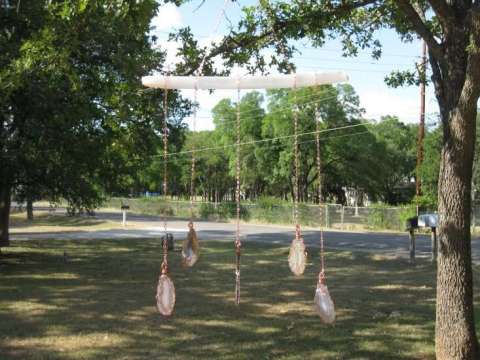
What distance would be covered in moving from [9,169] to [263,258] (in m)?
7.74

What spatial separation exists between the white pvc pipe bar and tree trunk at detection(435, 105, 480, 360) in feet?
4.31

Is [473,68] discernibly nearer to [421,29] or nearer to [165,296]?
[421,29]

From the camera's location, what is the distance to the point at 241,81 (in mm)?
5785

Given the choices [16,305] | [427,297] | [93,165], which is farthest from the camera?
[93,165]

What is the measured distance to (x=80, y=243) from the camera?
23594mm

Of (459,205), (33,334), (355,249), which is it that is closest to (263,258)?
(355,249)

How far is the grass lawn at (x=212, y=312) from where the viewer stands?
6.99 metres

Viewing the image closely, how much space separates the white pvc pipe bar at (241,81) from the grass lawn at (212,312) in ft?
9.83

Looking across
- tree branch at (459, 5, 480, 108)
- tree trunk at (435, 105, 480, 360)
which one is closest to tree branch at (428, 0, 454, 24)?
tree branch at (459, 5, 480, 108)

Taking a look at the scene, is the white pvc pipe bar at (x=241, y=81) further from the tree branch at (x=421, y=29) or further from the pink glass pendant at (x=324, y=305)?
the pink glass pendant at (x=324, y=305)

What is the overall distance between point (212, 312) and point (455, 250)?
4.48m

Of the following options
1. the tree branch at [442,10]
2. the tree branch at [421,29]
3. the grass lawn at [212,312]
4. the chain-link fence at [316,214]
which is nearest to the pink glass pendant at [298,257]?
the grass lawn at [212,312]

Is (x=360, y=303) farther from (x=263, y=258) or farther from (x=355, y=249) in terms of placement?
(x=355, y=249)

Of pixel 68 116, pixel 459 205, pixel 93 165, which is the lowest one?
pixel 459 205
